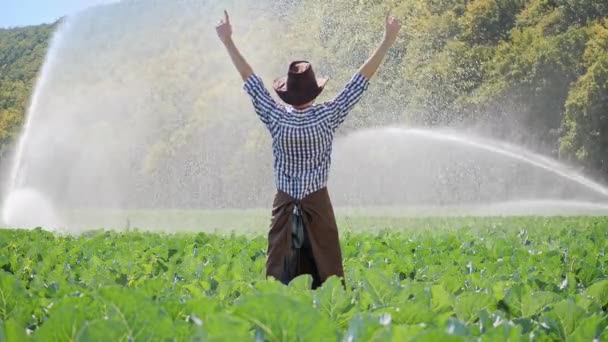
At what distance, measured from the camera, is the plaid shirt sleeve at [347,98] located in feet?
15.2

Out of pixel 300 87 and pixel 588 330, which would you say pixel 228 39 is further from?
pixel 588 330

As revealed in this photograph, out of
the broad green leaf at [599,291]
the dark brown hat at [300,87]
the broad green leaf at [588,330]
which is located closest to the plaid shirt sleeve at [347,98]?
the dark brown hat at [300,87]

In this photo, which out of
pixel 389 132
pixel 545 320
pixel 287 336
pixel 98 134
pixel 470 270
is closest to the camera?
pixel 287 336

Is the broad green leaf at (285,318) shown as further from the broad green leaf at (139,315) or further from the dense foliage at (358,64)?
the dense foliage at (358,64)

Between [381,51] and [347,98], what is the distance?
1.10 ft

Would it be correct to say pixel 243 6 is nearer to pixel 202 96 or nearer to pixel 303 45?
pixel 303 45

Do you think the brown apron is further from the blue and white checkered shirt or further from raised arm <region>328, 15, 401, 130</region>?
raised arm <region>328, 15, 401, 130</region>

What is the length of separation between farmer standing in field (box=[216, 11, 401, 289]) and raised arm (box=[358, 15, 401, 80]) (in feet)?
0.22

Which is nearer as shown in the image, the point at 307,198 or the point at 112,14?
the point at 307,198

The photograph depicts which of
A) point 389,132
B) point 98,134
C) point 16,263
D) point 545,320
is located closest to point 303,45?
point 389,132

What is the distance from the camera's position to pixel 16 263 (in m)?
6.70

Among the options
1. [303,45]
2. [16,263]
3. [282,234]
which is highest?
[303,45]

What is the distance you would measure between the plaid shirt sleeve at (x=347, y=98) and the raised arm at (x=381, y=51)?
0.05 metres

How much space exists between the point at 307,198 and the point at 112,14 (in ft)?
124
